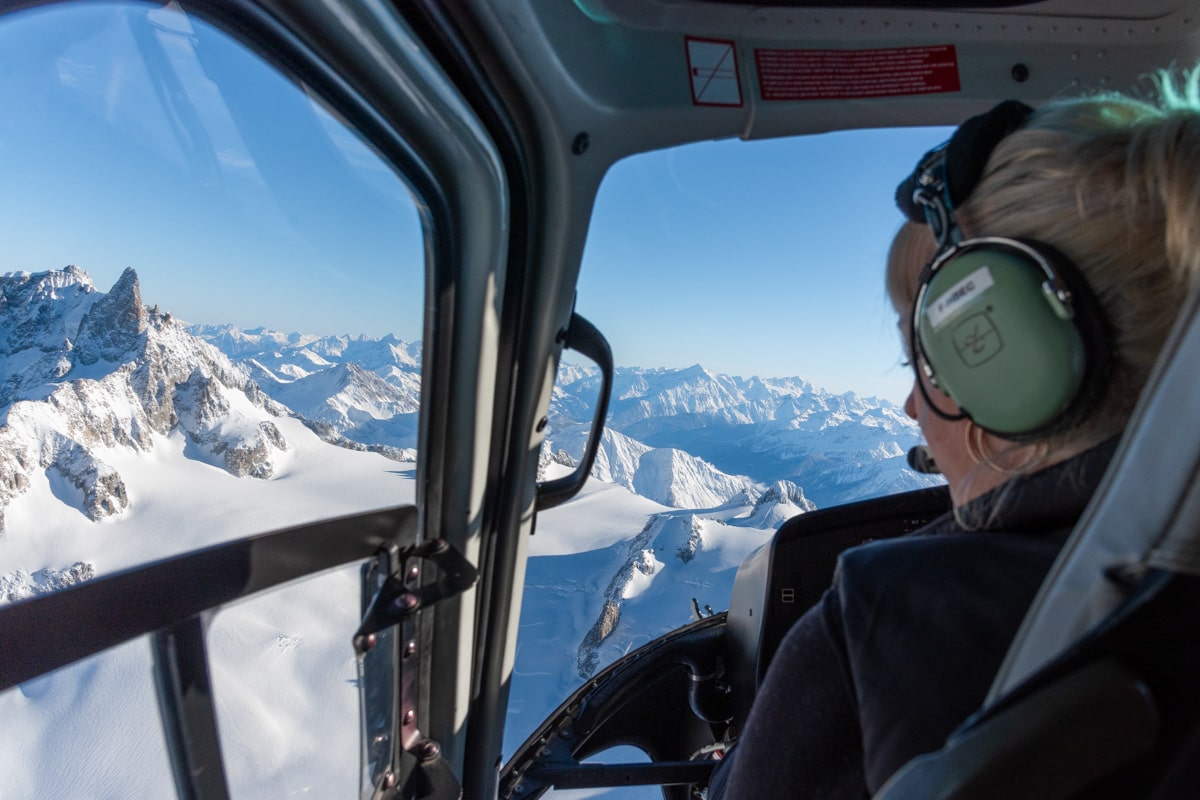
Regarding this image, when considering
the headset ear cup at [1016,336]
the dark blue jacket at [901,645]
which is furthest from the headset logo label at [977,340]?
the dark blue jacket at [901,645]

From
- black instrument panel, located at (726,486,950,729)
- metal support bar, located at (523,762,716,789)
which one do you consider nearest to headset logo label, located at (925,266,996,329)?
black instrument panel, located at (726,486,950,729)

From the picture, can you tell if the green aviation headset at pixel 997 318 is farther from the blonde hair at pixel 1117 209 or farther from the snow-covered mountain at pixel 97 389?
the snow-covered mountain at pixel 97 389

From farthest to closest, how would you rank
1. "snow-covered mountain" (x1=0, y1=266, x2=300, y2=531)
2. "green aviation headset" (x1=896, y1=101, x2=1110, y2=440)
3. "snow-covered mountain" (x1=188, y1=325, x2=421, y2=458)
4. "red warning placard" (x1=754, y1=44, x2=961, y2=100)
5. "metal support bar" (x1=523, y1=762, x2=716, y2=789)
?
"metal support bar" (x1=523, y1=762, x2=716, y2=789)
"red warning placard" (x1=754, y1=44, x2=961, y2=100)
"snow-covered mountain" (x1=188, y1=325, x2=421, y2=458)
"snow-covered mountain" (x1=0, y1=266, x2=300, y2=531)
"green aviation headset" (x1=896, y1=101, x2=1110, y2=440)

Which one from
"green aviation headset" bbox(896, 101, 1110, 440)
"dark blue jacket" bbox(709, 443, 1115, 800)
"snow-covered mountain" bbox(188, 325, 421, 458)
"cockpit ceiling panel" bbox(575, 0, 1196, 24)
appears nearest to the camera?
"dark blue jacket" bbox(709, 443, 1115, 800)

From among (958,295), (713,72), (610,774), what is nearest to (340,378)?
(713,72)

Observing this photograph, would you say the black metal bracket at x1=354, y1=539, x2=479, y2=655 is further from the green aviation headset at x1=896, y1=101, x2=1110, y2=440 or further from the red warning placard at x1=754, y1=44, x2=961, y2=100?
the red warning placard at x1=754, y1=44, x2=961, y2=100

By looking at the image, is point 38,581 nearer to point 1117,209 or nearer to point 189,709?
point 189,709

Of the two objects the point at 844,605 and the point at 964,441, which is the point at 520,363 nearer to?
the point at 964,441
